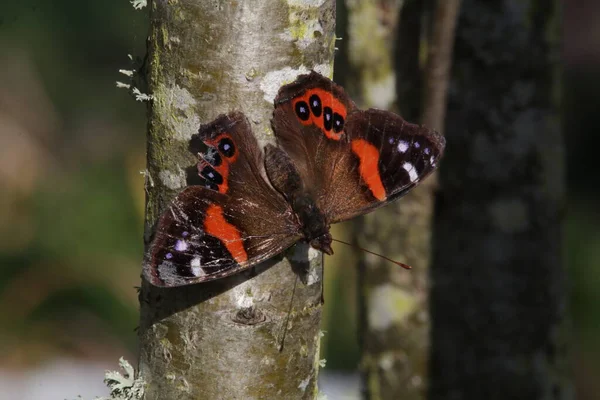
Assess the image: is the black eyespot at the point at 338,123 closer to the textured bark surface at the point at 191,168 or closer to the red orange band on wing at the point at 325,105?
the red orange band on wing at the point at 325,105

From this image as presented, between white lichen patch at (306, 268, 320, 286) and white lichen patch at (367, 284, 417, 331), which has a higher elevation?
white lichen patch at (367, 284, 417, 331)

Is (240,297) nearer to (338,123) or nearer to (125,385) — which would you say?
(125,385)

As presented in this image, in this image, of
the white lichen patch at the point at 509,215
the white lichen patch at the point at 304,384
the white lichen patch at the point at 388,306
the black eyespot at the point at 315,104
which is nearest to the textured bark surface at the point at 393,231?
the white lichen patch at the point at 388,306

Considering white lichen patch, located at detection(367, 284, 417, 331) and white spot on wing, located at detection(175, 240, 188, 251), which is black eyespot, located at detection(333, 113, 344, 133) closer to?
white spot on wing, located at detection(175, 240, 188, 251)

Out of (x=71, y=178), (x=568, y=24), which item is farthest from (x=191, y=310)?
(x=568, y=24)

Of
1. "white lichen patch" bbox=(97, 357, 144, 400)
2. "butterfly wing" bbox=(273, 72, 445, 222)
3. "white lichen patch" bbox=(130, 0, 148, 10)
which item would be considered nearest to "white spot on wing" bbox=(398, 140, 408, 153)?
"butterfly wing" bbox=(273, 72, 445, 222)
